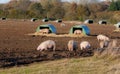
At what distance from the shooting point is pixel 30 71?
12.0 meters

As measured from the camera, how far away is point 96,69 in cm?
1236

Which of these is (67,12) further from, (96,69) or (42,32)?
(96,69)

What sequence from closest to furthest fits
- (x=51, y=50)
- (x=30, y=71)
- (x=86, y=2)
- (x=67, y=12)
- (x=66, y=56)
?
(x=30, y=71) → (x=66, y=56) → (x=51, y=50) → (x=67, y=12) → (x=86, y=2)

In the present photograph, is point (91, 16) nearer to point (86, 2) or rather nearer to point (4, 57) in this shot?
point (86, 2)

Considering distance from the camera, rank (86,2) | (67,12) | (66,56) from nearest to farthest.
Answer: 1. (66,56)
2. (67,12)
3. (86,2)

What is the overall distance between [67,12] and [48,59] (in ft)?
334

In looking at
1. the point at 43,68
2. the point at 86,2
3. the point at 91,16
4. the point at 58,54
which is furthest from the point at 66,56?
the point at 86,2

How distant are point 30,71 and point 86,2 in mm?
124752

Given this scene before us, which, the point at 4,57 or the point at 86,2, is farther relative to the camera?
the point at 86,2

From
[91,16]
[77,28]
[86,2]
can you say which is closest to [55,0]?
[86,2]

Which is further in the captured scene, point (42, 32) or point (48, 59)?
point (42, 32)

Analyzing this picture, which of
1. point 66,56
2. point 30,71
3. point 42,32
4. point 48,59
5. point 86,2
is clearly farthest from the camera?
point 86,2

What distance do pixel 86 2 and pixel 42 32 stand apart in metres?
101

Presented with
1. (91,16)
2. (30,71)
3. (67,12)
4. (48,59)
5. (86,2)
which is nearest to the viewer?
(30,71)
